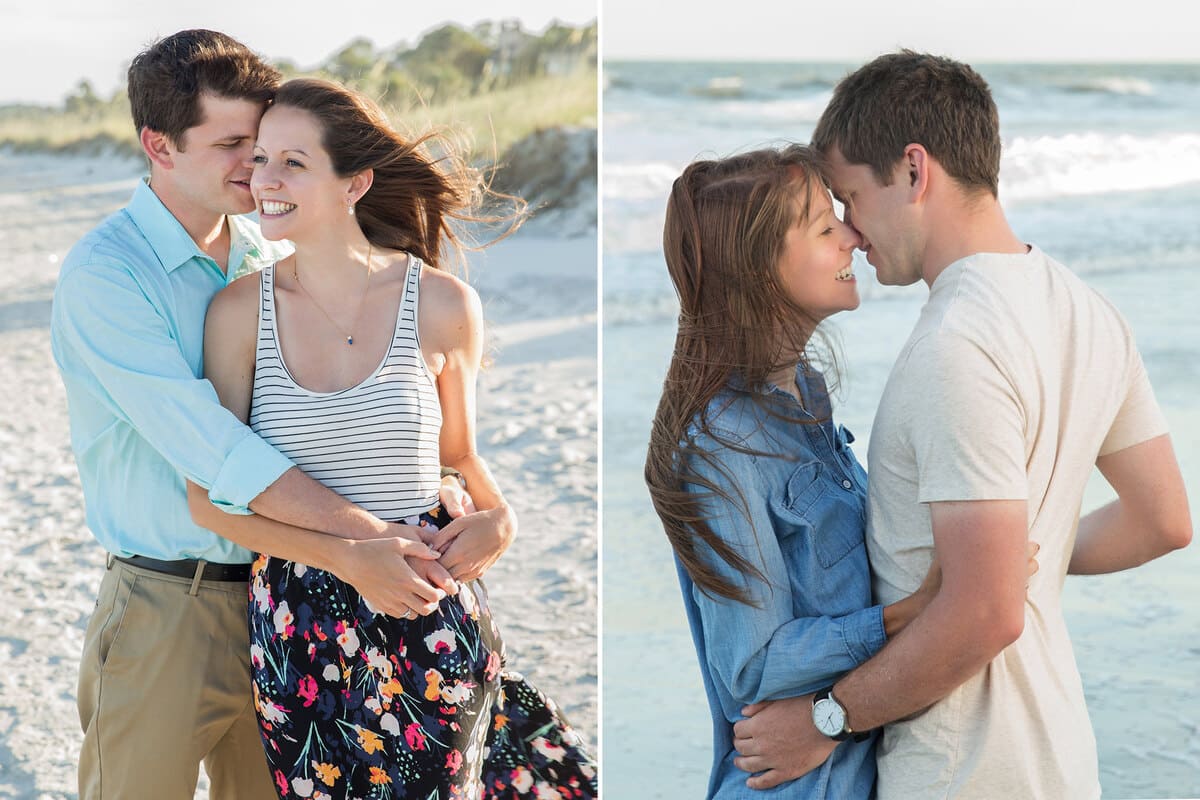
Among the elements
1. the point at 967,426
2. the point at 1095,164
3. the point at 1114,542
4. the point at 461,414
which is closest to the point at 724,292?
the point at 967,426

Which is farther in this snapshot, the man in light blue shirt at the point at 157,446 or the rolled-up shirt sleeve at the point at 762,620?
the man in light blue shirt at the point at 157,446

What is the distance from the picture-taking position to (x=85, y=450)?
2.25 m

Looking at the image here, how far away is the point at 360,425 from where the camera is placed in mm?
2080

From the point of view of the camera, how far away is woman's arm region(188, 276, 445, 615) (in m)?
2.01

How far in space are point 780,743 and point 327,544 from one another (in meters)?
0.74

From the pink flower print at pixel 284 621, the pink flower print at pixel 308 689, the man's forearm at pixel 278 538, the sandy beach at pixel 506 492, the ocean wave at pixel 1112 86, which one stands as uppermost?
the man's forearm at pixel 278 538

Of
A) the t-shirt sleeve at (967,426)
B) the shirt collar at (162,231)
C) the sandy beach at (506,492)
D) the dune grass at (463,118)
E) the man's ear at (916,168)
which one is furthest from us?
the dune grass at (463,118)

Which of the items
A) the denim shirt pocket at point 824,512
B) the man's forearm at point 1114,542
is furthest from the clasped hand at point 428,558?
the man's forearm at point 1114,542

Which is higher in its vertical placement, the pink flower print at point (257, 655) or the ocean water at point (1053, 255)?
the pink flower print at point (257, 655)

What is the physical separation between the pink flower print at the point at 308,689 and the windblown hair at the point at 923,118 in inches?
46.1

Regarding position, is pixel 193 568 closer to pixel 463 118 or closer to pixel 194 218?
pixel 194 218

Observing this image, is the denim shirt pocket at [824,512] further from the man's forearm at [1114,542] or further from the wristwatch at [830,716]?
the man's forearm at [1114,542]

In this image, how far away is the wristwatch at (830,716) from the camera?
180 cm

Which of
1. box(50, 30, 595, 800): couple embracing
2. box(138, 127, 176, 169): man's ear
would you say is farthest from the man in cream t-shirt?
box(138, 127, 176, 169): man's ear
